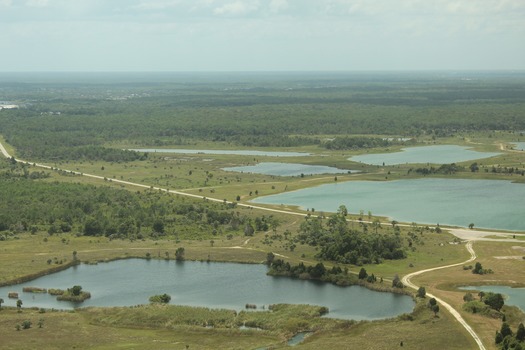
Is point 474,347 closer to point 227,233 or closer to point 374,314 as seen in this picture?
point 374,314

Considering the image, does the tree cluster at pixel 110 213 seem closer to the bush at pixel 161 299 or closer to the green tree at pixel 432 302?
the bush at pixel 161 299

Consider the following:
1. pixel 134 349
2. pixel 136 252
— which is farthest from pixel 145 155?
pixel 134 349

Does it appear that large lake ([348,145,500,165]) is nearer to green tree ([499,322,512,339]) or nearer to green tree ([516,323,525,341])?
green tree ([499,322,512,339])

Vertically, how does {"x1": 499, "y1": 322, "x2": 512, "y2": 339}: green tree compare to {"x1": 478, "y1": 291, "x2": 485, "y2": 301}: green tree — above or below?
above

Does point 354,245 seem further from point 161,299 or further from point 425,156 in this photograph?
point 425,156

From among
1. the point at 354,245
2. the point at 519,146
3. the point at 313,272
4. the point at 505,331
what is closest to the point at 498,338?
the point at 505,331

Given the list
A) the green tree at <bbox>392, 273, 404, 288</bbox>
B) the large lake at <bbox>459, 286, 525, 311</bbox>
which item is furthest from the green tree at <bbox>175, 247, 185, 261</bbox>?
the large lake at <bbox>459, 286, 525, 311</bbox>
